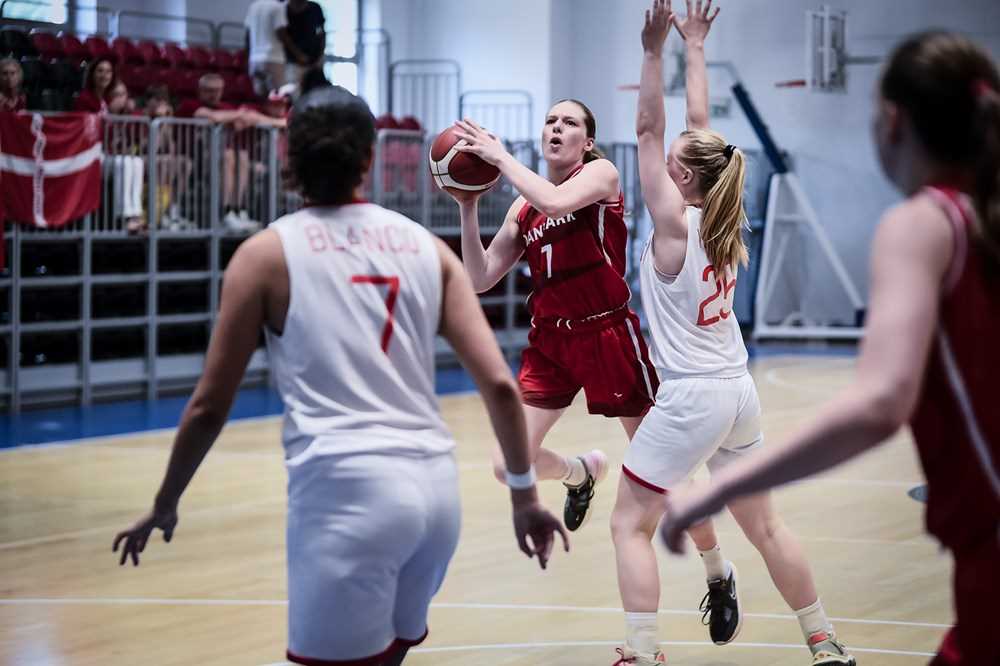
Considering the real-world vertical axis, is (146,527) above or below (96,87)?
below

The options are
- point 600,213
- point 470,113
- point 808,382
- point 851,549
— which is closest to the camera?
point 600,213

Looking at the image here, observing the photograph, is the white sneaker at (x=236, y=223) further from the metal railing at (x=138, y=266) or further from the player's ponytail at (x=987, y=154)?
the player's ponytail at (x=987, y=154)

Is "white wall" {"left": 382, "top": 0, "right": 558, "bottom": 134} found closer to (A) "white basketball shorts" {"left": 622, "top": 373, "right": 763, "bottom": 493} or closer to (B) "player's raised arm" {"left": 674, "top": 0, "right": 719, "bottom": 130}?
(B) "player's raised arm" {"left": 674, "top": 0, "right": 719, "bottom": 130}

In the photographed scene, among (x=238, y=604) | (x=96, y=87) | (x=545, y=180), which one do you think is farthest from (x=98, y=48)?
(x=545, y=180)

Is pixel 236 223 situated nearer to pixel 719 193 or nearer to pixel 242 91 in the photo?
pixel 242 91

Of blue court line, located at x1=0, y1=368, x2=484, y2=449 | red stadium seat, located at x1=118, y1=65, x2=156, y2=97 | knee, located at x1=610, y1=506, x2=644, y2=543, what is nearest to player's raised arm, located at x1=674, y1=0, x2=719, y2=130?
knee, located at x1=610, y1=506, x2=644, y2=543

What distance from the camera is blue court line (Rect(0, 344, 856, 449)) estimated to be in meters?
10.2

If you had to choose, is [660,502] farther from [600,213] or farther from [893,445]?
[893,445]

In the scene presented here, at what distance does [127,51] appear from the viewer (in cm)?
1442

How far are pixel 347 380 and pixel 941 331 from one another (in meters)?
1.11

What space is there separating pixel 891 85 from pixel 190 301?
11.1 meters

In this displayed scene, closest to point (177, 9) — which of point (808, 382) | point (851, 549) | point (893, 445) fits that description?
point (808, 382)

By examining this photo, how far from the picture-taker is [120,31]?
16.5 metres

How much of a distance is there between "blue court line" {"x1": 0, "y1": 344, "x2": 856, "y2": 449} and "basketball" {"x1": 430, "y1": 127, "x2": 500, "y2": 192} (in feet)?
19.0
